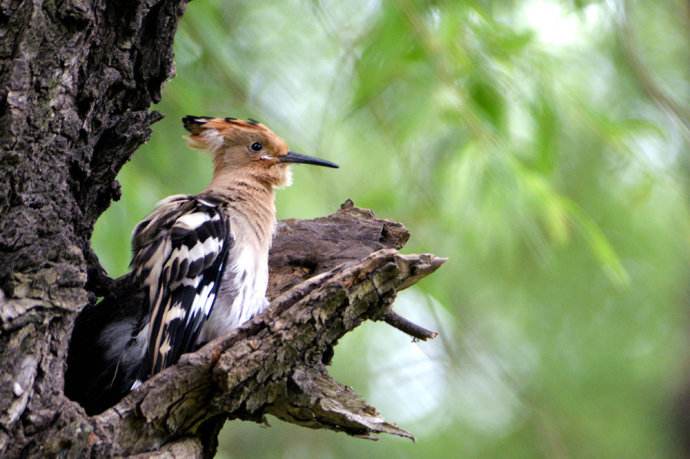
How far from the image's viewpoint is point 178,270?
3.16 metres

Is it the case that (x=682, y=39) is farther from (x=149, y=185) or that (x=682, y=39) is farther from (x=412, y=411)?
(x=149, y=185)

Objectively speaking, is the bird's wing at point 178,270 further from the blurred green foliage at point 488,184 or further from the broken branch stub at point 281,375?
the blurred green foliage at point 488,184

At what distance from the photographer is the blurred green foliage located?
379cm

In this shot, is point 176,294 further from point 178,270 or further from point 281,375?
point 281,375

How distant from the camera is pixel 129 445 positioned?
8.02ft

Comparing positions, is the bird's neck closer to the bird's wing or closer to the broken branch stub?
the bird's wing

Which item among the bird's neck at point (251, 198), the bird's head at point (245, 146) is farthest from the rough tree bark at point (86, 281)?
the bird's head at point (245, 146)

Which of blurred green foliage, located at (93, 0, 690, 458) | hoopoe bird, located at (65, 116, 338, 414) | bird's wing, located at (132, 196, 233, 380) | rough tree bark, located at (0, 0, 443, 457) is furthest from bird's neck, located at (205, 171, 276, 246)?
rough tree bark, located at (0, 0, 443, 457)

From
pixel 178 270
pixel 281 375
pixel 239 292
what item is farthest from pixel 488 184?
pixel 281 375

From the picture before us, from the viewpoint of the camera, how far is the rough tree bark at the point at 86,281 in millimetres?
2277

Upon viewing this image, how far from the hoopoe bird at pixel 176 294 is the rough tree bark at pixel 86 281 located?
1.34 feet

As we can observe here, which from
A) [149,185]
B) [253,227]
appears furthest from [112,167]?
[149,185]

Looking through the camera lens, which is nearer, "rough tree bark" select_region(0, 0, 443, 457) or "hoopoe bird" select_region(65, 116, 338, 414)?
"rough tree bark" select_region(0, 0, 443, 457)

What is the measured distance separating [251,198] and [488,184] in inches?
34.3
